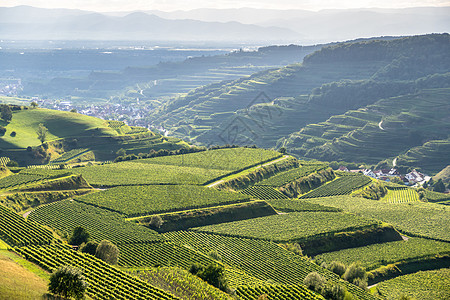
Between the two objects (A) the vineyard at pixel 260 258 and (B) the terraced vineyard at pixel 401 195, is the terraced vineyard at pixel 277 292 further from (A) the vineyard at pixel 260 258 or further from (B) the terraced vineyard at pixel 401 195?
(B) the terraced vineyard at pixel 401 195

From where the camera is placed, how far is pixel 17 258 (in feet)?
241

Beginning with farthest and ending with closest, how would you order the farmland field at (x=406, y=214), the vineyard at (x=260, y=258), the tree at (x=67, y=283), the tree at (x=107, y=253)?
1. the farmland field at (x=406, y=214)
2. the vineyard at (x=260, y=258)
3. the tree at (x=107, y=253)
4. the tree at (x=67, y=283)

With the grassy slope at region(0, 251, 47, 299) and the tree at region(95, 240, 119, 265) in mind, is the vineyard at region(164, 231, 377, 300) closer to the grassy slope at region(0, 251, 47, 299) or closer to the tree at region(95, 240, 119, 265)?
the tree at region(95, 240, 119, 265)

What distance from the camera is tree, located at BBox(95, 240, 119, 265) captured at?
266 feet

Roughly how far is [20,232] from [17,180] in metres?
39.1

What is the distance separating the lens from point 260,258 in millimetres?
98625

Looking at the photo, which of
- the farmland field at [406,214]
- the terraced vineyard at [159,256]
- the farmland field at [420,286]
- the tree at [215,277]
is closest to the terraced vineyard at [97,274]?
the terraced vineyard at [159,256]

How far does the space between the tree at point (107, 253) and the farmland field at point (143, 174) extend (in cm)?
5095

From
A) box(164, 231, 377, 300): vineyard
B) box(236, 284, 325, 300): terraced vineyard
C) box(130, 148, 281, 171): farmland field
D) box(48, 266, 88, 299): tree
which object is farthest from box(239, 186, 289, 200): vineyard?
box(48, 266, 88, 299): tree

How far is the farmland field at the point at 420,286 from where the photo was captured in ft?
301

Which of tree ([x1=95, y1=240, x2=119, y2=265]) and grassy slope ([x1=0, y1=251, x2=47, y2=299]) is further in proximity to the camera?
tree ([x1=95, y1=240, x2=119, y2=265])

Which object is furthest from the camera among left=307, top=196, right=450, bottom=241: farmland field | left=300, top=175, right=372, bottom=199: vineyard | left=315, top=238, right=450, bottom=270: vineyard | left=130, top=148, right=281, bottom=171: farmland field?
left=130, top=148, right=281, bottom=171: farmland field

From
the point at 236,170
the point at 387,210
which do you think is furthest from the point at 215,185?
the point at 387,210

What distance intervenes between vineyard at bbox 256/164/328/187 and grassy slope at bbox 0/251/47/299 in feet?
298
